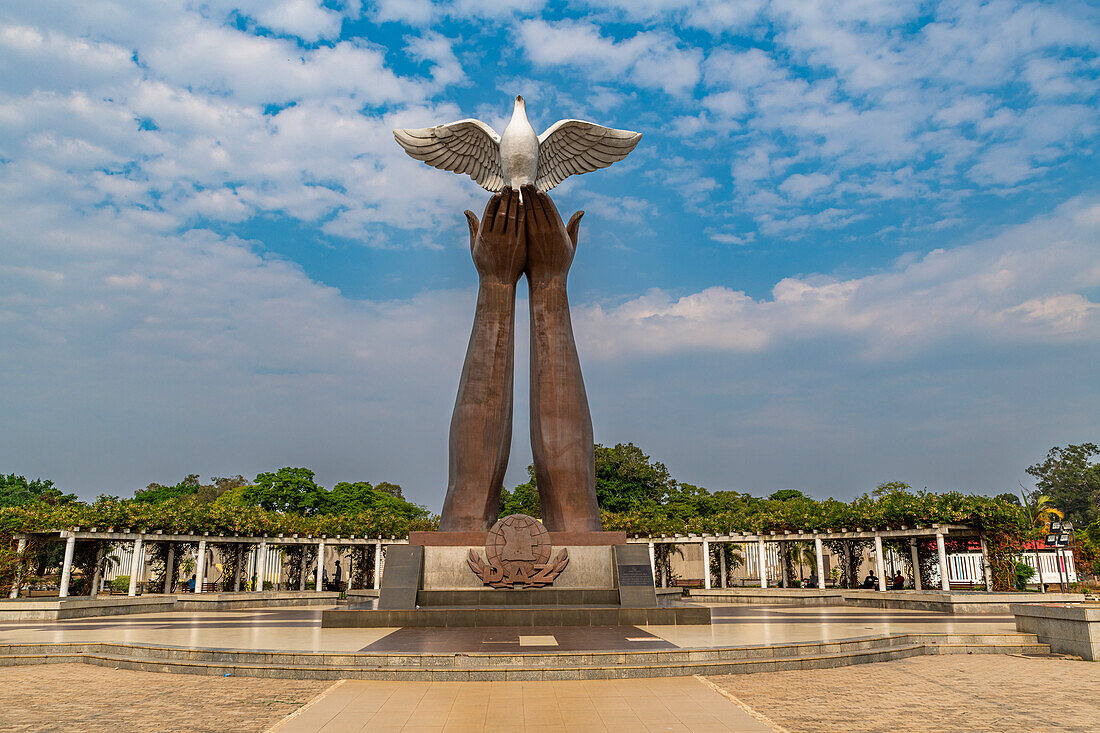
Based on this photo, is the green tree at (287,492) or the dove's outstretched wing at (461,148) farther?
the green tree at (287,492)

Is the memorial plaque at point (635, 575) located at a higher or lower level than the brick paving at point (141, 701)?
higher

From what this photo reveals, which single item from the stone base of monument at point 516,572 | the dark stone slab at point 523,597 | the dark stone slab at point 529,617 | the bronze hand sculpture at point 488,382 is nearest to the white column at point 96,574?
the bronze hand sculpture at point 488,382

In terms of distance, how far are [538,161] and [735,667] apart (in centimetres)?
1097

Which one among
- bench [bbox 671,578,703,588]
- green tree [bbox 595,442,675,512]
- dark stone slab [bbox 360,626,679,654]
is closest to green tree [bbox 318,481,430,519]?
green tree [bbox 595,442,675,512]

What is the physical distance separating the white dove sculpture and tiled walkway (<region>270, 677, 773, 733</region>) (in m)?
10.9

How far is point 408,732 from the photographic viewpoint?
4.87 metres

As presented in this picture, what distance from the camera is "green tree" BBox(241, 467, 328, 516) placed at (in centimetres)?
4384

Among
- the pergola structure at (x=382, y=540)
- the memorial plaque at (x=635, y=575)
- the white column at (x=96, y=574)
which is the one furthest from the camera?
the white column at (x=96, y=574)

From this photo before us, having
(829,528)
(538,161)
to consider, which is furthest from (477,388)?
(829,528)

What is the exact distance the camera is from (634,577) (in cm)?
1199

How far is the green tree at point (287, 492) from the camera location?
43844 millimetres

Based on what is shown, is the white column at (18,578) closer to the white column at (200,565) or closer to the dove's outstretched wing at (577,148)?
the white column at (200,565)

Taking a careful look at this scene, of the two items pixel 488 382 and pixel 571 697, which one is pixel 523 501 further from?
pixel 571 697

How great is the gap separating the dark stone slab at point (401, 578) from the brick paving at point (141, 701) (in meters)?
4.47
